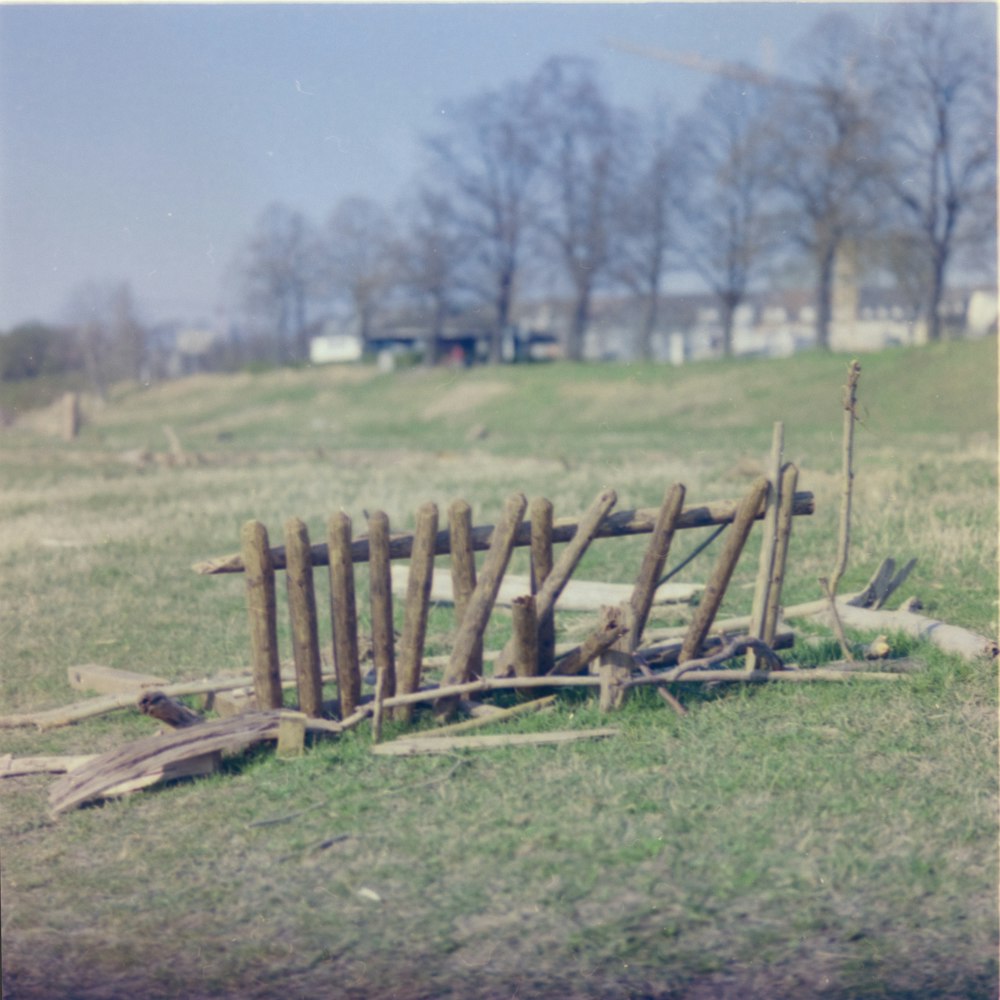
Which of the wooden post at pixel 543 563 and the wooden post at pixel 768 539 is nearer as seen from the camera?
the wooden post at pixel 543 563

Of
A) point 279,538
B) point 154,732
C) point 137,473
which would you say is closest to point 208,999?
point 154,732

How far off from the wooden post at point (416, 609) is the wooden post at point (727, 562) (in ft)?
4.92

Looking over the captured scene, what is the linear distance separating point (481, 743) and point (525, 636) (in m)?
0.68

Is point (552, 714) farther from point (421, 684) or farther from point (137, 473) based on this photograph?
point (137, 473)

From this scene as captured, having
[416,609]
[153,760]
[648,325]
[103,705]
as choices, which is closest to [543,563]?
[416,609]

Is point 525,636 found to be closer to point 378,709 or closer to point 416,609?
point 416,609

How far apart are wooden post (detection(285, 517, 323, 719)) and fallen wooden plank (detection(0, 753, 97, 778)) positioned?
1.17 metres

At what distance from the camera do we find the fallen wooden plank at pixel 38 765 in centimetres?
631

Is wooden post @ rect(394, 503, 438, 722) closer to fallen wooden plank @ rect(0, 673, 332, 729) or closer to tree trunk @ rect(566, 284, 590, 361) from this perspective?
fallen wooden plank @ rect(0, 673, 332, 729)

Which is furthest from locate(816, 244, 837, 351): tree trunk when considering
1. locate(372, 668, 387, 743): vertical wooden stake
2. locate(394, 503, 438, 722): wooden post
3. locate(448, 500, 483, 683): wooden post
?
locate(372, 668, 387, 743): vertical wooden stake

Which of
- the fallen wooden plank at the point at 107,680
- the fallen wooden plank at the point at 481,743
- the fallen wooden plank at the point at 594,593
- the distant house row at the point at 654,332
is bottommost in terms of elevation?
the fallen wooden plank at the point at 107,680

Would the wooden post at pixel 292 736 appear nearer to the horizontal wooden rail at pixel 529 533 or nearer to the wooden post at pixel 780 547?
the horizontal wooden rail at pixel 529 533

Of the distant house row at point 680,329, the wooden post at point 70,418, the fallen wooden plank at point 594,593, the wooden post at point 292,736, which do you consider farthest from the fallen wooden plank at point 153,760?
the distant house row at point 680,329

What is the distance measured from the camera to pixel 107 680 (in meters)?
7.82
